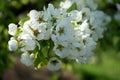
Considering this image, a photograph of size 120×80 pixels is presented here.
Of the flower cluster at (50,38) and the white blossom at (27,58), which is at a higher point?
the flower cluster at (50,38)

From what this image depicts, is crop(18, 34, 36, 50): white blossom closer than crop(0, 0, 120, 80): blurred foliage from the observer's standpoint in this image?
Yes

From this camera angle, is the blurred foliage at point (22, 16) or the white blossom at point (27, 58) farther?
the blurred foliage at point (22, 16)

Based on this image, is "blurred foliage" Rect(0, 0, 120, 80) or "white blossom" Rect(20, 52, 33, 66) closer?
"white blossom" Rect(20, 52, 33, 66)

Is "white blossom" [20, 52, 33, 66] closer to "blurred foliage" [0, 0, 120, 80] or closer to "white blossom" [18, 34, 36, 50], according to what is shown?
"white blossom" [18, 34, 36, 50]

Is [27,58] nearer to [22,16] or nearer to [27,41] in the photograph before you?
[27,41]

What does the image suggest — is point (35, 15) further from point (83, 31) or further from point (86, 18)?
point (86, 18)

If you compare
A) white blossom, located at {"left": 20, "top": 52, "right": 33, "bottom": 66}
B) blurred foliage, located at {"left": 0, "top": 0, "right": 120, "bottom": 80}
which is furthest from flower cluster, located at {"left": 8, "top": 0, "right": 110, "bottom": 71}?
blurred foliage, located at {"left": 0, "top": 0, "right": 120, "bottom": 80}

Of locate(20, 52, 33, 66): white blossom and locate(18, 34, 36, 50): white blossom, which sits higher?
locate(18, 34, 36, 50): white blossom

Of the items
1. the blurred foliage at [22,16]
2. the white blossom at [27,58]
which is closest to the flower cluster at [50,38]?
the white blossom at [27,58]

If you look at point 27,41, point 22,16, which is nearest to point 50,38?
point 27,41

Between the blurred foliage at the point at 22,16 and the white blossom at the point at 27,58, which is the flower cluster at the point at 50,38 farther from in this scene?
the blurred foliage at the point at 22,16
